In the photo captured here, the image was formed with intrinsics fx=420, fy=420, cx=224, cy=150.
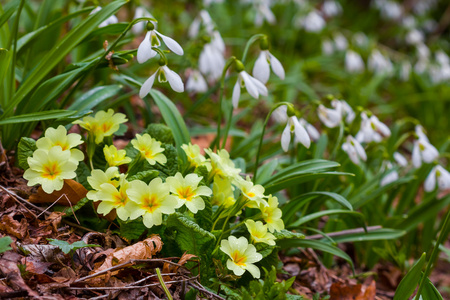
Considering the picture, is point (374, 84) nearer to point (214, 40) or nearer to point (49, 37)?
point (214, 40)

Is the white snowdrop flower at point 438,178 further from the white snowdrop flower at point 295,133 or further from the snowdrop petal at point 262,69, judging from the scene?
the snowdrop petal at point 262,69

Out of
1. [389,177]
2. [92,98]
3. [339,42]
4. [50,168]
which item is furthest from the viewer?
[339,42]

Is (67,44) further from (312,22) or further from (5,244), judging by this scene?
(312,22)

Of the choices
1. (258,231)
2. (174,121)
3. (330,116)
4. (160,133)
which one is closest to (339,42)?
(330,116)

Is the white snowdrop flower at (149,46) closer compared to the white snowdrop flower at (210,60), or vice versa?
the white snowdrop flower at (149,46)

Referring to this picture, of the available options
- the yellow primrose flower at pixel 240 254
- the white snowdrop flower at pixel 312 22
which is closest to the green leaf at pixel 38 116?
the yellow primrose flower at pixel 240 254

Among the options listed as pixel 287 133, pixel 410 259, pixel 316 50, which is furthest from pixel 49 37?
pixel 316 50
